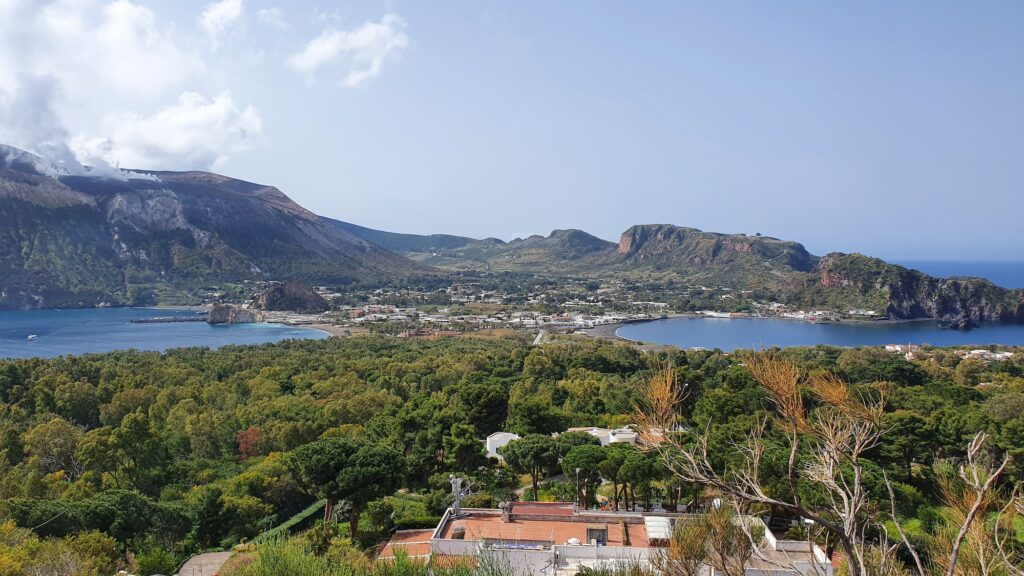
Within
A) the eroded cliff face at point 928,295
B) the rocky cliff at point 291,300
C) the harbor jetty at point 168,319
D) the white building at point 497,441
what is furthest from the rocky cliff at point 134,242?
the white building at point 497,441

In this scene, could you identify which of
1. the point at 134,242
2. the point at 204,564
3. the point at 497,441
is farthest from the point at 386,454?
the point at 134,242

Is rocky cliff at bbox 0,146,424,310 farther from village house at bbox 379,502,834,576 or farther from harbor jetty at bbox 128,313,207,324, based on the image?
village house at bbox 379,502,834,576

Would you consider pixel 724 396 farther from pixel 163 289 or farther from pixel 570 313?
pixel 163 289

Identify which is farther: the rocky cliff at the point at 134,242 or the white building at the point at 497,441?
the rocky cliff at the point at 134,242

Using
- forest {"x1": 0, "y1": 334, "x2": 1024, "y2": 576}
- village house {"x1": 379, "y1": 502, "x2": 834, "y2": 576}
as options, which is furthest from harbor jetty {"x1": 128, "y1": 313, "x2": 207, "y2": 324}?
village house {"x1": 379, "y1": 502, "x2": 834, "y2": 576}

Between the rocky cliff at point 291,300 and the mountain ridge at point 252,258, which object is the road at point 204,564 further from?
the mountain ridge at point 252,258
